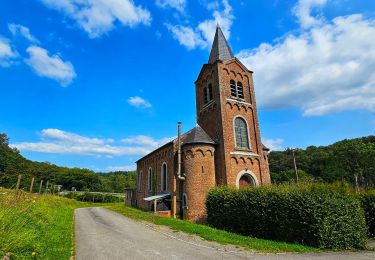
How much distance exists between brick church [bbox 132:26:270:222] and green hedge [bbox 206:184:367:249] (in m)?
6.90

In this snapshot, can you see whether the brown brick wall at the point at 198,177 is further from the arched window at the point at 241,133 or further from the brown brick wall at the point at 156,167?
the brown brick wall at the point at 156,167

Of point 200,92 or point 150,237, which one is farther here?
point 200,92

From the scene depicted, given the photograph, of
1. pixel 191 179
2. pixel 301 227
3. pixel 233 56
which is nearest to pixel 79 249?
pixel 301 227

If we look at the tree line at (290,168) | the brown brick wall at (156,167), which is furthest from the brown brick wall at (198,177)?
the tree line at (290,168)

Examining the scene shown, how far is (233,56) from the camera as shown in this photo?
26203 mm

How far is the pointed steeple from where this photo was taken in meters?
25.3

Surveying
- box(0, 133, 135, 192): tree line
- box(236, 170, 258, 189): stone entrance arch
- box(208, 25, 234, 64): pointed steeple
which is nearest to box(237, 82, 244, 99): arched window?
box(208, 25, 234, 64): pointed steeple

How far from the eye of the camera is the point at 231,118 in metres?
22.6

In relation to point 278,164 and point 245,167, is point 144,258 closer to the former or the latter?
point 245,167

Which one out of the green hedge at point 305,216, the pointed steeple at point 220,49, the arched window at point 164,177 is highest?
the pointed steeple at point 220,49

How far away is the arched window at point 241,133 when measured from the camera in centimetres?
2252

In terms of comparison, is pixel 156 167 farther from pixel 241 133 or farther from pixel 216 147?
pixel 241 133

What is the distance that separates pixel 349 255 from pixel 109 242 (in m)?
9.04

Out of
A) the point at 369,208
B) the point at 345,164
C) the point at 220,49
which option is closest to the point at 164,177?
the point at 220,49
